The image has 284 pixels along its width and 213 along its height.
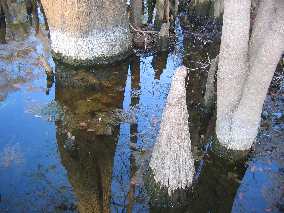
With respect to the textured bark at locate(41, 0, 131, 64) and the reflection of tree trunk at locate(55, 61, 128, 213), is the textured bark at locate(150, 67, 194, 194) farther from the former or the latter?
the textured bark at locate(41, 0, 131, 64)

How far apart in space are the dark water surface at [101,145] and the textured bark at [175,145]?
399 millimetres

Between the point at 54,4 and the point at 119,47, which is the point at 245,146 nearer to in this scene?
the point at 119,47

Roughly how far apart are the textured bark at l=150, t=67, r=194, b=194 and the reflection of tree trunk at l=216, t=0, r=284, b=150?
1.22 m

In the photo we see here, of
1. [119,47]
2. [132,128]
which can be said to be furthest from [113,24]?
[132,128]

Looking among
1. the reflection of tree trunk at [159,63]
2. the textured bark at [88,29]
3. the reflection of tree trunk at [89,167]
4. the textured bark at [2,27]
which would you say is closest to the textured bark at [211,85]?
the reflection of tree trunk at [89,167]

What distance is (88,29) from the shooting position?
1012 cm

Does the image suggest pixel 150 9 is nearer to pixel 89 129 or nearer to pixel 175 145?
pixel 89 129

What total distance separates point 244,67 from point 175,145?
180 centimetres

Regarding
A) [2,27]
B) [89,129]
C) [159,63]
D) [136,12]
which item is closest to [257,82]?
[89,129]

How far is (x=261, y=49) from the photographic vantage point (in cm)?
630

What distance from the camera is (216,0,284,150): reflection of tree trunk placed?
20.2ft

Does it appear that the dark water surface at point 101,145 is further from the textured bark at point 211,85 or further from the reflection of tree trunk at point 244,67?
the reflection of tree trunk at point 244,67

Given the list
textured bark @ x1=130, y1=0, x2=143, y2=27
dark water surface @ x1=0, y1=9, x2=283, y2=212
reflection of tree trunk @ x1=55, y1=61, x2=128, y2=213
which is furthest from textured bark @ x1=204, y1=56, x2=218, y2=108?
textured bark @ x1=130, y1=0, x2=143, y2=27

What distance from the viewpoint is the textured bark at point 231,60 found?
618 cm
